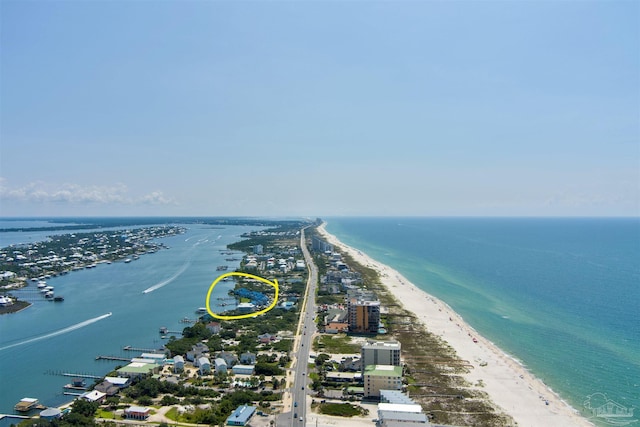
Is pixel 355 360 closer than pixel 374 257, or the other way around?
pixel 355 360

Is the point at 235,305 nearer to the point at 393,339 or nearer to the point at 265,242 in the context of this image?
the point at 393,339

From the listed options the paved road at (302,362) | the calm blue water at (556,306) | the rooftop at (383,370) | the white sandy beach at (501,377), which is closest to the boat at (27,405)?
the paved road at (302,362)

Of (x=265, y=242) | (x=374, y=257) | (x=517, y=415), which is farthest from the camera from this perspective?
(x=265, y=242)

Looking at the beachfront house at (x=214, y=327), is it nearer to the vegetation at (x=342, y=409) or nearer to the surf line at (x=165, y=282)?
the vegetation at (x=342, y=409)

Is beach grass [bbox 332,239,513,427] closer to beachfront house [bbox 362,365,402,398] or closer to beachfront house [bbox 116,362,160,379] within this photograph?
beachfront house [bbox 362,365,402,398]

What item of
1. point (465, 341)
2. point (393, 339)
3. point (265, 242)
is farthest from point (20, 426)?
point (265, 242)
